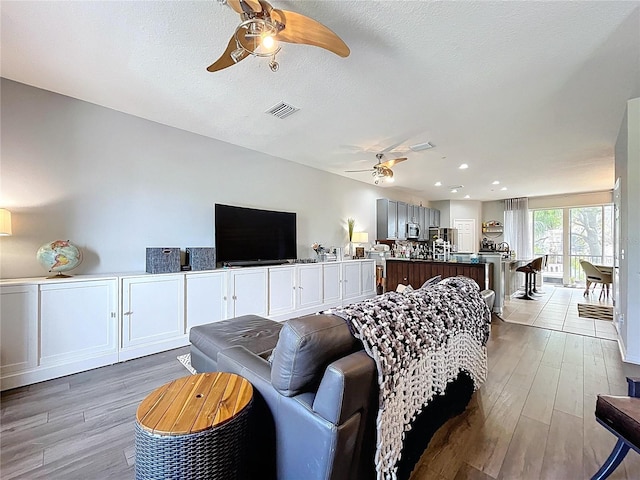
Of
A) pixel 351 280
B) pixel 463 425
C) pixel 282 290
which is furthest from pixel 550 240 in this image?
pixel 463 425

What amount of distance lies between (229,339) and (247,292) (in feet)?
6.07

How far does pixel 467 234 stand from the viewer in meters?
9.94

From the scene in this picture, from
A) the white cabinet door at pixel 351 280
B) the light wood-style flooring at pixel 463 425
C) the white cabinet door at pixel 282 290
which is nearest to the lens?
the light wood-style flooring at pixel 463 425

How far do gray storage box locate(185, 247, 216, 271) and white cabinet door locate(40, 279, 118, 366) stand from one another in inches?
34.9

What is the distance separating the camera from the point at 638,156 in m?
2.90

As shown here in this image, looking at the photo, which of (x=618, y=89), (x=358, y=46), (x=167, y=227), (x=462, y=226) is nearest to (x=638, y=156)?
(x=618, y=89)

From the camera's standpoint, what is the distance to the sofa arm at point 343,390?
1069 millimetres

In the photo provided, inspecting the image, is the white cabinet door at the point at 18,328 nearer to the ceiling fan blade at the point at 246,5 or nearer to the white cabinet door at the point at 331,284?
the ceiling fan blade at the point at 246,5

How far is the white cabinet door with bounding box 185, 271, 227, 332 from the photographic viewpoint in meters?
3.48

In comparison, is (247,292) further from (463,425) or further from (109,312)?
(463,425)

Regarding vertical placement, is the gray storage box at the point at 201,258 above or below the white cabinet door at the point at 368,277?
above

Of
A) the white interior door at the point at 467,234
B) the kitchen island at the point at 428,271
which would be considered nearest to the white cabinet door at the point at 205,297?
the kitchen island at the point at 428,271

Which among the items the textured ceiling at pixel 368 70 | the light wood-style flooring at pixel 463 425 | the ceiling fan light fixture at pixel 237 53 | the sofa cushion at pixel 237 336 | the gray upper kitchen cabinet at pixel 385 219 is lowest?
the light wood-style flooring at pixel 463 425

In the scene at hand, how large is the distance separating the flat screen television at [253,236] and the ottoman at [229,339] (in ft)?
5.40
